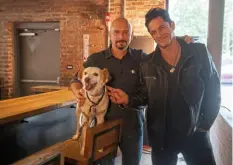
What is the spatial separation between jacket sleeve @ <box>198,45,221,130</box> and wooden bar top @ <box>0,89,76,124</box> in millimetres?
1523

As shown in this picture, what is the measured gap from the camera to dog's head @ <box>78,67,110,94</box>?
1743mm

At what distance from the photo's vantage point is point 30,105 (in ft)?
9.24

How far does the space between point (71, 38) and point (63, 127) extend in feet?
8.04

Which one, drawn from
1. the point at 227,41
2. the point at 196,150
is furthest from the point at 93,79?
the point at 227,41

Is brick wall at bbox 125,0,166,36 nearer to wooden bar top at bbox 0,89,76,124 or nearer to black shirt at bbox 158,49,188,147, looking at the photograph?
wooden bar top at bbox 0,89,76,124

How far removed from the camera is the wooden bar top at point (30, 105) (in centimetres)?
241

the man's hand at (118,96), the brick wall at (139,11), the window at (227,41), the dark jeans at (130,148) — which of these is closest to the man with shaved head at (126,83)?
the dark jeans at (130,148)

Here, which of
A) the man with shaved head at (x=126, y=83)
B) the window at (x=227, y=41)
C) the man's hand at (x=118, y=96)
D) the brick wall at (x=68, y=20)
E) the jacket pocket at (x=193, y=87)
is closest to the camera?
the jacket pocket at (x=193, y=87)

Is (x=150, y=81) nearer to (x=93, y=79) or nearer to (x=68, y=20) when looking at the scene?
(x=93, y=79)

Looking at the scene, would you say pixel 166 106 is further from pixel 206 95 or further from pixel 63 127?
pixel 63 127

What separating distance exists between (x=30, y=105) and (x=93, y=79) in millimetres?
1304

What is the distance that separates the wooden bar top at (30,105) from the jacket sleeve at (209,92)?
1523mm

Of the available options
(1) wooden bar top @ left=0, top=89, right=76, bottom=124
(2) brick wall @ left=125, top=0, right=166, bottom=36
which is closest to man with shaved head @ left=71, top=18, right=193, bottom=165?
(1) wooden bar top @ left=0, top=89, right=76, bottom=124

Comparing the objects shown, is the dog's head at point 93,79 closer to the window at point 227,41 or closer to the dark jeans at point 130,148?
the dark jeans at point 130,148
